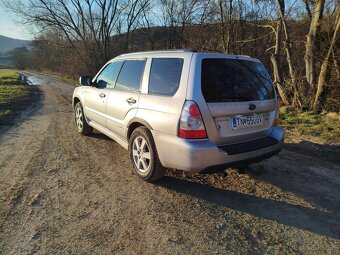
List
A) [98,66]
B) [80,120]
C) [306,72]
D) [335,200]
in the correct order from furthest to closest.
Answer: [98,66] < [306,72] < [80,120] < [335,200]

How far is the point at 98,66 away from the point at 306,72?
22.1m

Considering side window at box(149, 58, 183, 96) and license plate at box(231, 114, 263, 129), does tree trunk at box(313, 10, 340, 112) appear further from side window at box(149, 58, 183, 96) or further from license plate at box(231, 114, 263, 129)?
side window at box(149, 58, 183, 96)

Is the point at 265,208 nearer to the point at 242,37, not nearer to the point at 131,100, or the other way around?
the point at 131,100

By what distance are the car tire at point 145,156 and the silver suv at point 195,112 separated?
0.04 feet

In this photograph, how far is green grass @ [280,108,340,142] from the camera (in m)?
6.79

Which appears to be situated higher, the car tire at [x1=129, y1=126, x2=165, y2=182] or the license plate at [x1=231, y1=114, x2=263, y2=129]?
the license plate at [x1=231, y1=114, x2=263, y2=129]

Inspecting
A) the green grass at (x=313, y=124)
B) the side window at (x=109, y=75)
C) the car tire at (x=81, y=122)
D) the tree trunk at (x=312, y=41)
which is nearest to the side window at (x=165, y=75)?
the side window at (x=109, y=75)

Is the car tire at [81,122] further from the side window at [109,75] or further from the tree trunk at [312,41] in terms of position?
the tree trunk at [312,41]

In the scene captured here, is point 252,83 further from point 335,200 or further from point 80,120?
point 80,120

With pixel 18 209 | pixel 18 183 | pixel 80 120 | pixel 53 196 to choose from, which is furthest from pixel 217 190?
pixel 80 120

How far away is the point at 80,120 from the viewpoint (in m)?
7.07

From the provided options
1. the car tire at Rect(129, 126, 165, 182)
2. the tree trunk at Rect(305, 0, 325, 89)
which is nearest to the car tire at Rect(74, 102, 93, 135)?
the car tire at Rect(129, 126, 165, 182)

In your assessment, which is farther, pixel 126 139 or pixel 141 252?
pixel 126 139

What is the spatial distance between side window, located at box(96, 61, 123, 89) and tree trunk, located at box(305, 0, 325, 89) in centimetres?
658
